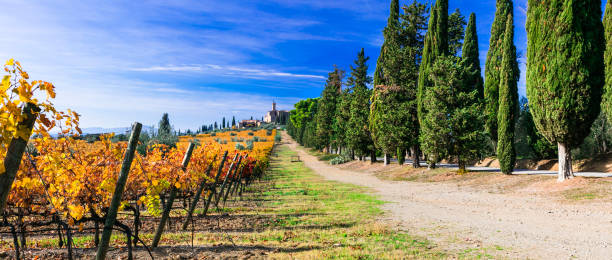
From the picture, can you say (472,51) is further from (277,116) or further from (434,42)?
(277,116)

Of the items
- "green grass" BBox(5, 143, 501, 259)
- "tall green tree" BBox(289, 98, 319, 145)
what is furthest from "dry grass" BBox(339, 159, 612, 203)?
"tall green tree" BBox(289, 98, 319, 145)

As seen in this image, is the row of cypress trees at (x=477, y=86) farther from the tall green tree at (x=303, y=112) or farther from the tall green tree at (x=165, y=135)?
the tall green tree at (x=303, y=112)

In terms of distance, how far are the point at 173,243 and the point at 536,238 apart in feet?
29.1

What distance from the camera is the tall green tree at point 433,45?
78.4 ft

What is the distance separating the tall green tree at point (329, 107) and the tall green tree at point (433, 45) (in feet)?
78.3

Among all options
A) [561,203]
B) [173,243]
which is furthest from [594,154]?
[173,243]

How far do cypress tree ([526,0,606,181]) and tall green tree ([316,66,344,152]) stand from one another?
112 feet

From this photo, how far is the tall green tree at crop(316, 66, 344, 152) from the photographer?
49.8 metres

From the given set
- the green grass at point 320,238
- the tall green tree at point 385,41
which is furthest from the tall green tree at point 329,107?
the green grass at point 320,238

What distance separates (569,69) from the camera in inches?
558

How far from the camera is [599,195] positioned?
40.2 ft

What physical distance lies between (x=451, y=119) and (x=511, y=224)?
39.1ft

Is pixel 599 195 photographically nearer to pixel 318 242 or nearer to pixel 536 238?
pixel 536 238

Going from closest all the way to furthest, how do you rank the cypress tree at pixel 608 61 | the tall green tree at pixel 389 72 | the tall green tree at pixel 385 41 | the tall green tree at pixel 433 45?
1. the cypress tree at pixel 608 61
2. the tall green tree at pixel 433 45
3. the tall green tree at pixel 389 72
4. the tall green tree at pixel 385 41
